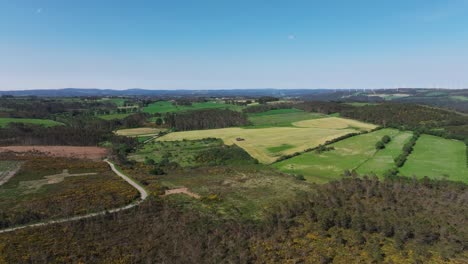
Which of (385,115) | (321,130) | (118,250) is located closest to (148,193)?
(118,250)

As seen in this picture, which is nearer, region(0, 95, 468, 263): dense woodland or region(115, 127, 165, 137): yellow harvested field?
region(0, 95, 468, 263): dense woodland

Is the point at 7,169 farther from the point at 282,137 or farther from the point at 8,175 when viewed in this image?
the point at 282,137

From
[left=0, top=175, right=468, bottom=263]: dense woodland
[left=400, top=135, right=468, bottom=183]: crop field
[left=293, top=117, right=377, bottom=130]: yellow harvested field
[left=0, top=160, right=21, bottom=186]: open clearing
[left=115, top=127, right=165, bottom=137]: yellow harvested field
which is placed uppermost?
[left=293, top=117, right=377, bottom=130]: yellow harvested field

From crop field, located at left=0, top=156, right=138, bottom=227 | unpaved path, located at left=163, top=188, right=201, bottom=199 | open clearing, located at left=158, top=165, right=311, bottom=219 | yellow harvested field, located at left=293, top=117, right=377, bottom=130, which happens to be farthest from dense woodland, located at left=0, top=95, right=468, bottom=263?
yellow harvested field, located at left=293, top=117, right=377, bottom=130

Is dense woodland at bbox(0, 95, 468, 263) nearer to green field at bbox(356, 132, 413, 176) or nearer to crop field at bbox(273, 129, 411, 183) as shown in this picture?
green field at bbox(356, 132, 413, 176)

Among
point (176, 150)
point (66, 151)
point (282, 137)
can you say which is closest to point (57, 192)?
point (176, 150)

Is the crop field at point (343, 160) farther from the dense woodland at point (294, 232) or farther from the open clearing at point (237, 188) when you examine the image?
the dense woodland at point (294, 232)
